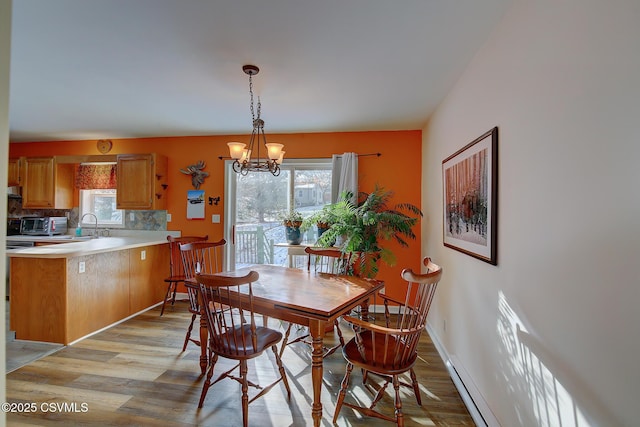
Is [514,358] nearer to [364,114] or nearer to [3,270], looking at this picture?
[3,270]

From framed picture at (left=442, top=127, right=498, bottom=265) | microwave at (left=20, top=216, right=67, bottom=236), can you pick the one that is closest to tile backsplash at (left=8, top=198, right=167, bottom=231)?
microwave at (left=20, top=216, right=67, bottom=236)

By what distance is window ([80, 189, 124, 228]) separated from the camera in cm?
444

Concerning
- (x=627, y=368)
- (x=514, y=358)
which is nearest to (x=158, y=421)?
(x=514, y=358)

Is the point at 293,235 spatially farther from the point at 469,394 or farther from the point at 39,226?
the point at 39,226

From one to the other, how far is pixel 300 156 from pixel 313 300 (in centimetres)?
255

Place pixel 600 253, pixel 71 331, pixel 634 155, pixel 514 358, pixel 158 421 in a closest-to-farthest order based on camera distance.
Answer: pixel 634 155, pixel 600 253, pixel 514 358, pixel 158 421, pixel 71 331

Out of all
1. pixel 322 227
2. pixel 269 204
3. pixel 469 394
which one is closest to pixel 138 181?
pixel 269 204

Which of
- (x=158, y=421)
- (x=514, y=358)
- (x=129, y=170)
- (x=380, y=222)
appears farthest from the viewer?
(x=129, y=170)

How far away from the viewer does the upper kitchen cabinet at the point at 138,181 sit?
13.1 ft

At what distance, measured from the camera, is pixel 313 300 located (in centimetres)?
183

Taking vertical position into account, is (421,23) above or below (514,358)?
above

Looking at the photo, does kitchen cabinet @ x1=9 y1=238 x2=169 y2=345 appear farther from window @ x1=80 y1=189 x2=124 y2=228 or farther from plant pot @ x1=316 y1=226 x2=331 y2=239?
plant pot @ x1=316 y1=226 x2=331 y2=239

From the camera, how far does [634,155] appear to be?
0.81 meters

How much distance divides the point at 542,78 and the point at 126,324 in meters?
4.21
